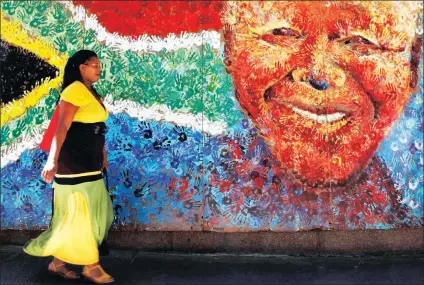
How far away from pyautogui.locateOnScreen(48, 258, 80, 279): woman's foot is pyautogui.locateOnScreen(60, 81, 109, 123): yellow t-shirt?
112 centimetres

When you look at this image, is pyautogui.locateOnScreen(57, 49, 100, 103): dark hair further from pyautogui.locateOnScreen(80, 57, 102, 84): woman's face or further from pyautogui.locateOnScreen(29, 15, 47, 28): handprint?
pyautogui.locateOnScreen(29, 15, 47, 28): handprint

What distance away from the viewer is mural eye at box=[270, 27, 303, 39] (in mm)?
4691

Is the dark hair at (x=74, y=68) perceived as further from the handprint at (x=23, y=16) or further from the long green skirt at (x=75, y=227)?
the handprint at (x=23, y=16)

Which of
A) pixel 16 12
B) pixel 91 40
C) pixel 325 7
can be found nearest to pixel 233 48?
pixel 325 7

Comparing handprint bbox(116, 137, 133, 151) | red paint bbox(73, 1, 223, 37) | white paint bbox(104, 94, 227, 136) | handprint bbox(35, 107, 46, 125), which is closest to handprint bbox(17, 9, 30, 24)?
red paint bbox(73, 1, 223, 37)

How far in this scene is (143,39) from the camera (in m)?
4.73

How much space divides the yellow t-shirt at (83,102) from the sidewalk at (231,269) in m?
1.24

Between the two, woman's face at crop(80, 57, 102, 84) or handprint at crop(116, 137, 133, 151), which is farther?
handprint at crop(116, 137, 133, 151)

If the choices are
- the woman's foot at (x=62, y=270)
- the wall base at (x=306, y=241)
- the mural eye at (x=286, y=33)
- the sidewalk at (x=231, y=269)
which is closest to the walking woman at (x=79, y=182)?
the woman's foot at (x=62, y=270)

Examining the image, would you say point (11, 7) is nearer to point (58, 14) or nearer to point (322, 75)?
point (58, 14)

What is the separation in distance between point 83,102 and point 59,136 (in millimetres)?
304

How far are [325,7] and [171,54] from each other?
1.40m

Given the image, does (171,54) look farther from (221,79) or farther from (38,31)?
(38,31)

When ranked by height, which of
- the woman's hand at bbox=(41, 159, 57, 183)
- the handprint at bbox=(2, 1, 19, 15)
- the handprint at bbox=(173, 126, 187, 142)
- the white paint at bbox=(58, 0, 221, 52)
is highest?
the handprint at bbox=(2, 1, 19, 15)
